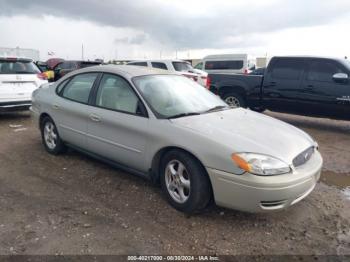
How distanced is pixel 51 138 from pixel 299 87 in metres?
5.86

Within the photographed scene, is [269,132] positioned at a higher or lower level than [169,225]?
higher

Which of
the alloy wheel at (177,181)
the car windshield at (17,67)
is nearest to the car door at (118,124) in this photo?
the alloy wheel at (177,181)

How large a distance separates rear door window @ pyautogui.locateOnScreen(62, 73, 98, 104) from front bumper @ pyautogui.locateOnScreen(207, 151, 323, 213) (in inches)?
92.7

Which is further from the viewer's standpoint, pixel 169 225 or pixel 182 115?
pixel 182 115

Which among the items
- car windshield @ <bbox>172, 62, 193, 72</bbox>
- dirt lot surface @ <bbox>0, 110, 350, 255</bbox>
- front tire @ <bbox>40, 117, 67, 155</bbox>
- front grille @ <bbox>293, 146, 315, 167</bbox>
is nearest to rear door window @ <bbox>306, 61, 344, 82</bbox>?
dirt lot surface @ <bbox>0, 110, 350, 255</bbox>

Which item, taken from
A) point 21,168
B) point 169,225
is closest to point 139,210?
point 169,225

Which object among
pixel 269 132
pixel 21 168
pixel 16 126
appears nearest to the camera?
pixel 269 132

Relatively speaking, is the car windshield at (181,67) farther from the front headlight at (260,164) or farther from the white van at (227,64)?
the front headlight at (260,164)

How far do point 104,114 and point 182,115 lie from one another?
110cm

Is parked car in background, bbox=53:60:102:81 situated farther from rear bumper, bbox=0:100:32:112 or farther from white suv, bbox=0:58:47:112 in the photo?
rear bumper, bbox=0:100:32:112

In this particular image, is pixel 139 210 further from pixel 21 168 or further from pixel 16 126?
pixel 16 126

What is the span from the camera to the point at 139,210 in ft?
11.5

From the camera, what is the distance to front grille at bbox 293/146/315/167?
10.4 feet

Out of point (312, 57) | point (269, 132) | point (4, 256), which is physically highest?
point (312, 57)
